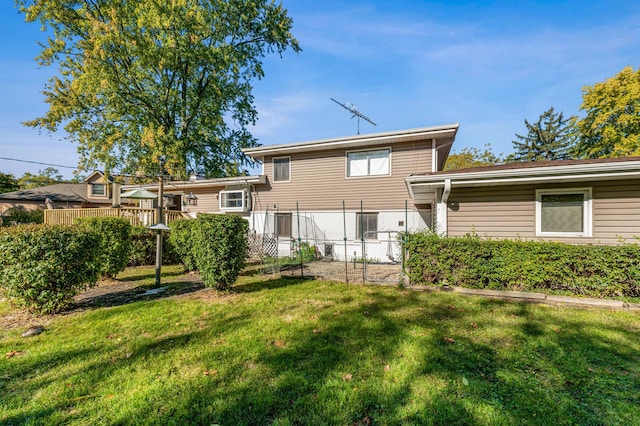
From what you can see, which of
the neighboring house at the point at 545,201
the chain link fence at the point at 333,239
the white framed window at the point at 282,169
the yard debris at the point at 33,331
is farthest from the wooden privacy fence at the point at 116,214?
the neighboring house at the point at 545,201

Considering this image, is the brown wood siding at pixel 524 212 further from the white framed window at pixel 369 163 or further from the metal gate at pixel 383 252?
the white framed window at pixel 369 163

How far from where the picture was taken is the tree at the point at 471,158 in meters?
26.2

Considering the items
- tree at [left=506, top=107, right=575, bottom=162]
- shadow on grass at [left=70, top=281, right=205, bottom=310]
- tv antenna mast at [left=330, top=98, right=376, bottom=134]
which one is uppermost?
tree at [left=506, top=107, right=575, bottom=162]

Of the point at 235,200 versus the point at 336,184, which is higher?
the point at 336,184

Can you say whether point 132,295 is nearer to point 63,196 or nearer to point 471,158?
point 471,158

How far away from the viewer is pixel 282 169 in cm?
1258

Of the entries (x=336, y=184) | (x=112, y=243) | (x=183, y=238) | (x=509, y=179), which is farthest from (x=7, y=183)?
(x=509, y=179)

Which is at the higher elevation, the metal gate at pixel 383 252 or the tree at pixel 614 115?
the tree at pixel 614 115

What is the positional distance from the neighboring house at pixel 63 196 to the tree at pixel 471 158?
32690 millimetres

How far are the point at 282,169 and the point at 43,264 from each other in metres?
9.09

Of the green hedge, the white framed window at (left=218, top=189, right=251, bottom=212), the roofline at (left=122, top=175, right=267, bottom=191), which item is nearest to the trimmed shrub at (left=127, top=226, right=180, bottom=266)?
the white framed window at (left=218, top=189, right=251, bottom=212)

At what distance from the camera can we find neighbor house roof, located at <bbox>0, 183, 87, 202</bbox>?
25.7 meters

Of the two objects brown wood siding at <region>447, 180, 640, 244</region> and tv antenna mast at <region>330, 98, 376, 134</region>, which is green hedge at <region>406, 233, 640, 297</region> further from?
tv antenna mast at <region>330, 98, 376, 134</region>

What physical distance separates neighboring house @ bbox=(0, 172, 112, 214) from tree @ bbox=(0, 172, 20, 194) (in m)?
10.2
